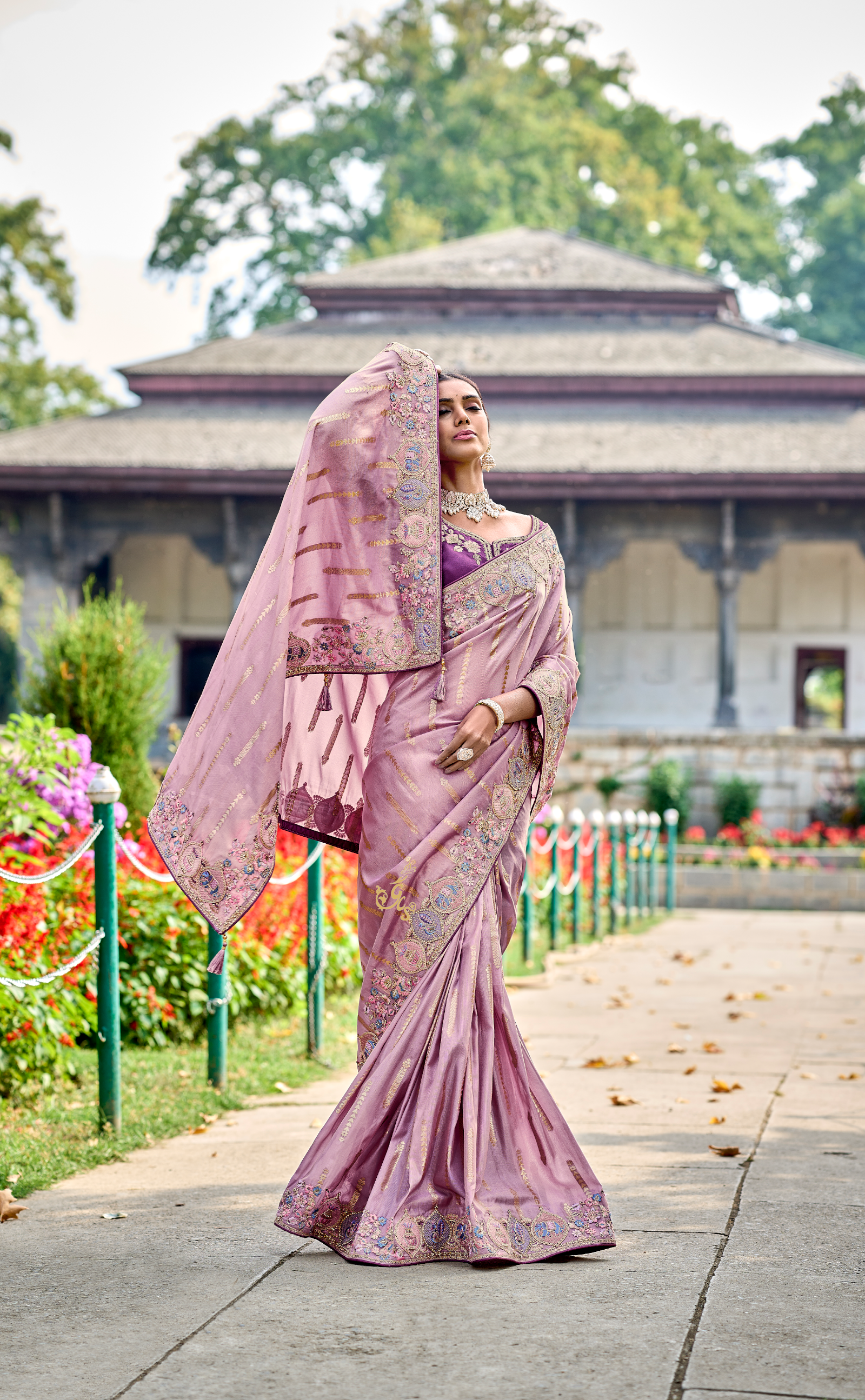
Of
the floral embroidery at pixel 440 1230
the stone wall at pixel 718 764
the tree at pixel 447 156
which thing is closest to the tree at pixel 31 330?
the tree at pixel 447 156

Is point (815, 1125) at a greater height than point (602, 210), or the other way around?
point (602, 210)

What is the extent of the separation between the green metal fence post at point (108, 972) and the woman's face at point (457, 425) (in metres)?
1.54

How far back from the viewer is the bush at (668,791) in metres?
17.9

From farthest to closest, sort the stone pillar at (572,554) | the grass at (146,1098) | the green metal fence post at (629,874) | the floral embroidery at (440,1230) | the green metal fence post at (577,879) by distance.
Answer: the stone pillar at (572,554), the green metal fence post at (629,874), the green metal fence post at (577,879), the grass at (146,1098), the floral embroidery at (440,1230)

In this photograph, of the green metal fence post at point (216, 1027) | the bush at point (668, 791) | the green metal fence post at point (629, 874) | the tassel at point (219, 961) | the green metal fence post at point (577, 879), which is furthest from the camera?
the bush at point (668, 791)

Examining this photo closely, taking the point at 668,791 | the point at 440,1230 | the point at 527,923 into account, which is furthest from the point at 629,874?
the point at 440,1230

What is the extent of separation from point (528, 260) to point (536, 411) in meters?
4.72

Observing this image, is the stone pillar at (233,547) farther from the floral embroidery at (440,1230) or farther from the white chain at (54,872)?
the floral embroidery at (440,1230)

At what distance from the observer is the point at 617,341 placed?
2397cm

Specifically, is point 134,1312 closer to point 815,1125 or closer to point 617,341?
point 815,1125

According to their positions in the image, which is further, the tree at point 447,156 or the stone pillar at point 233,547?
the tree at point 447,156

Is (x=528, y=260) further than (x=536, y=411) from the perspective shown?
Yes

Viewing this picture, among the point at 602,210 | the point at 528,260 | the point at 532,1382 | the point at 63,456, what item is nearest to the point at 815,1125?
the point at 532,1382

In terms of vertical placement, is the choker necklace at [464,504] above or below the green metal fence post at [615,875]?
above
